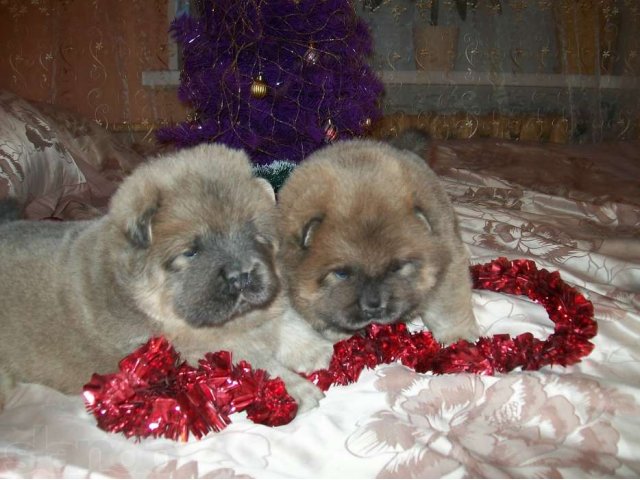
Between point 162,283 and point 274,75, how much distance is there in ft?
5.92

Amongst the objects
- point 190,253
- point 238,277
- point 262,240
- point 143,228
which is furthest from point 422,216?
point 143,228

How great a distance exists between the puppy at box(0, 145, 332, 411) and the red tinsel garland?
86mm

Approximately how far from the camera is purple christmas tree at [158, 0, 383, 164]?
2.88 metres

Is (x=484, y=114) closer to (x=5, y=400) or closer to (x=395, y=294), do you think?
(x=395, y=294)

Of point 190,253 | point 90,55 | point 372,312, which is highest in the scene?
point 90,55

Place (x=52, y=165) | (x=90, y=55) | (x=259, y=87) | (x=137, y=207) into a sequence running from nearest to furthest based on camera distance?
1. (x=137, y=207)
2. (x=259, y=87)
3. (x=52, y=165)
4. (x=90, y=55)

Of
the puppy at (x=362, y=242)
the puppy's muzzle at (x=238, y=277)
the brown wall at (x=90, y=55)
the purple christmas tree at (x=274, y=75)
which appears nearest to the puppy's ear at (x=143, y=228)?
the puppy's muzzle at (x=238, y=277)

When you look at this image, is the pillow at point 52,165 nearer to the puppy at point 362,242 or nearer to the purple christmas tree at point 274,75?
the purple christmas tree at point 274,75

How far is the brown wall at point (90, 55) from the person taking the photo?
4.84 m

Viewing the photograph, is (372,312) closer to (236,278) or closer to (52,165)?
(236,278)

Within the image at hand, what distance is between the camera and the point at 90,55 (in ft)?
16.5

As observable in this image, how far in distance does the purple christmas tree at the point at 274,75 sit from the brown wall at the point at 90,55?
2320 millimetres

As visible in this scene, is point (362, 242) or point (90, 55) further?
point (90, 55)

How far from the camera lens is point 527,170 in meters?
4.23
